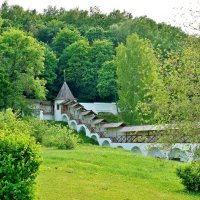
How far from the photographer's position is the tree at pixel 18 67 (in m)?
47.3

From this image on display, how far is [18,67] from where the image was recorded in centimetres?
4875

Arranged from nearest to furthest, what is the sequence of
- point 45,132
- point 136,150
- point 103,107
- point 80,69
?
1. point 45,132
2. point 136,150
3. point 103,107
4. point 80,69

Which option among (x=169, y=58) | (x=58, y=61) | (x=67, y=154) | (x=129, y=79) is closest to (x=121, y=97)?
(x=129, y=79)

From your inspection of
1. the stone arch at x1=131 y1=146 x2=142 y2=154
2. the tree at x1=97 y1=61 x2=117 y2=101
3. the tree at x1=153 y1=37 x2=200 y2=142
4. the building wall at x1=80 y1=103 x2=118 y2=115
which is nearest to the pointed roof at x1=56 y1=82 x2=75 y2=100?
the building wall at x1=80 y1=103 x2=118 y2=115

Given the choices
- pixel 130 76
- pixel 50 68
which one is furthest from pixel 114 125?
pixel 50 68

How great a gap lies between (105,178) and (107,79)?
4037 cm

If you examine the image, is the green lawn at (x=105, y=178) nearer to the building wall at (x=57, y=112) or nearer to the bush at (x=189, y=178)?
the bush at (x=189, y=178)

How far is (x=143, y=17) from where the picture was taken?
274 feet

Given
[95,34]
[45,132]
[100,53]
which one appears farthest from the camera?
[95,34]

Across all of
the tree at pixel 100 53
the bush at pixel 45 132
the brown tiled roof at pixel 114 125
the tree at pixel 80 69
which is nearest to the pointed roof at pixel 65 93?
the tree at pixel 80 69

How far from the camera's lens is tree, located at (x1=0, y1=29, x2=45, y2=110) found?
47.3m

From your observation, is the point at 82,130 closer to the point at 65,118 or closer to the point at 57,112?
the point at 65,118

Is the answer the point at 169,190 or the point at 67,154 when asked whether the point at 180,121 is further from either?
the point at 67,154

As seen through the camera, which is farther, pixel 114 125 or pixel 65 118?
pixel 65 118
